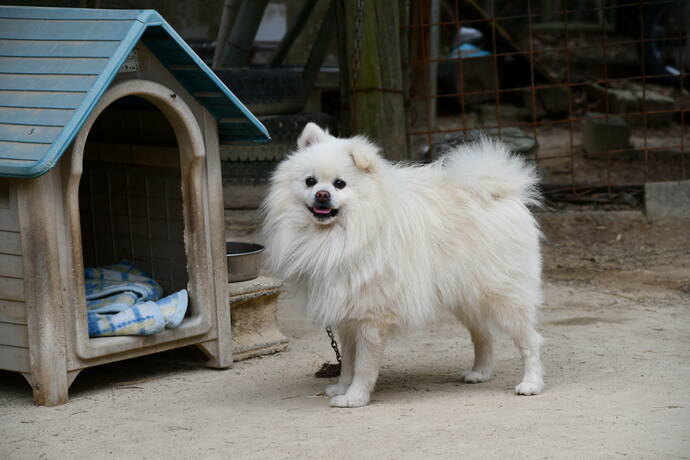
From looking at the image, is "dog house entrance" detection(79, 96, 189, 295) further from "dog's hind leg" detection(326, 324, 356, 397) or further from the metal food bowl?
"dog's hind leg" detection(326, 324, 356, 397)

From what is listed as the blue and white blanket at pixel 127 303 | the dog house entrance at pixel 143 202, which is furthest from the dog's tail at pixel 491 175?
the blue and white blanket at pixel 127 303

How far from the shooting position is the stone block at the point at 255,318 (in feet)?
17.8

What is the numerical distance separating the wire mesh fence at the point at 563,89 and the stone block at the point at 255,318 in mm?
2665

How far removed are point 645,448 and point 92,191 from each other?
3.68 metres

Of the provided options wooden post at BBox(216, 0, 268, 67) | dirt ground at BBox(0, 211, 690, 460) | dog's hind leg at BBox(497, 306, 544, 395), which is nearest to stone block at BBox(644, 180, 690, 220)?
dirt ground at BBox(0, 211, 690, 460)

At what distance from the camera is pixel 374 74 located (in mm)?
6695

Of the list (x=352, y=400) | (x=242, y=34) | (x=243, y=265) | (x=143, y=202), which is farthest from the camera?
(x=242, y=34)

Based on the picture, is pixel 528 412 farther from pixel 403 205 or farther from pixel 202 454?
pixel 202 454

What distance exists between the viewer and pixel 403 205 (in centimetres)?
454

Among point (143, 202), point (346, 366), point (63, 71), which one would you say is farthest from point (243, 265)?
point (63, 71)

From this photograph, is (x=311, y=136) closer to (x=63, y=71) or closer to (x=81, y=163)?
(x=81, y=163)

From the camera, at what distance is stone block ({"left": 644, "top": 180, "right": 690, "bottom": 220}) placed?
8.27 m

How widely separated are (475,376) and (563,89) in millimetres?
8799

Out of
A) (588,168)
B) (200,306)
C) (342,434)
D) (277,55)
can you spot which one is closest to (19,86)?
(200,306)
